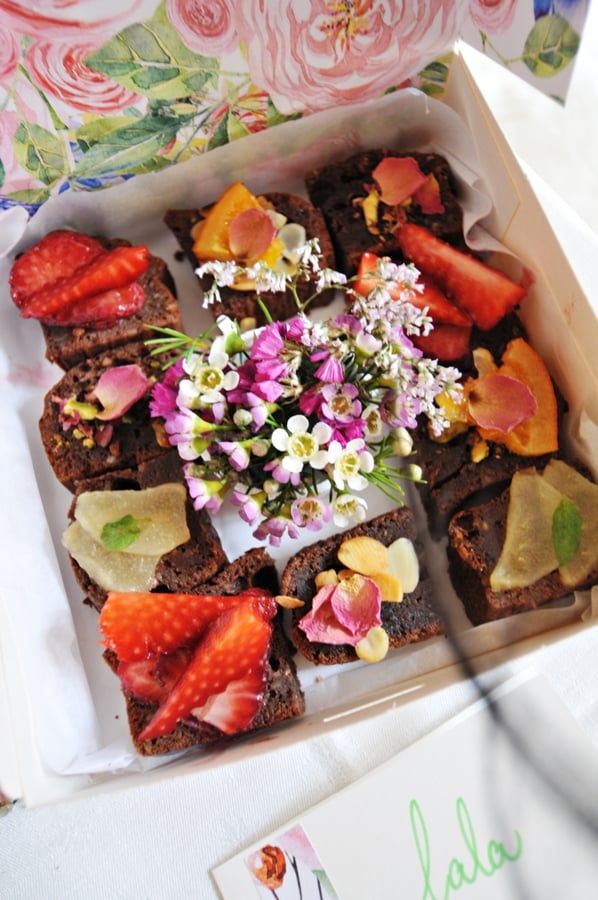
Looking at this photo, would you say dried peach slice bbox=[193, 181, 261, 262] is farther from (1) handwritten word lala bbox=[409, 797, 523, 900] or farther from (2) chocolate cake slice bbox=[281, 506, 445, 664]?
(1) handwritten word lala bbox=[409, 797, 523, 900]


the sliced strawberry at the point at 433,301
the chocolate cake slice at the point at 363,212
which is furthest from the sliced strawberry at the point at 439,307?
the chocolate cake slice at the point at 363,212

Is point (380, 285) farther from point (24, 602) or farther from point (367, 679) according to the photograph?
point (24, 602)

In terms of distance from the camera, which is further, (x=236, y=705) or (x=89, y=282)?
(x=89, y=282)

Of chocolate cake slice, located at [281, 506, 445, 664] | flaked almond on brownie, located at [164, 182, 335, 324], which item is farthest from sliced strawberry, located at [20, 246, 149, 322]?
chocolate cake slice, located at [281, 506, 445, 664]


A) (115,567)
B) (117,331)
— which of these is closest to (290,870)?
(115,567)

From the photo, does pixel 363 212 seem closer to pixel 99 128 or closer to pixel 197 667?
pixel 99 128

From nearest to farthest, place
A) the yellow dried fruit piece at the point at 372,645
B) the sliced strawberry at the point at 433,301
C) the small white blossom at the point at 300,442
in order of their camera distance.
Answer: the small white blossom at the point at 300,442
the yellow dried fruit piece at the point at 372,645
the sliced strawberry at the point at 433,301

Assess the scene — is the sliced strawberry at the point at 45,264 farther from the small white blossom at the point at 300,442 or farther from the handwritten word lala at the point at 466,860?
the handwritten word lala at the point at 466,860
